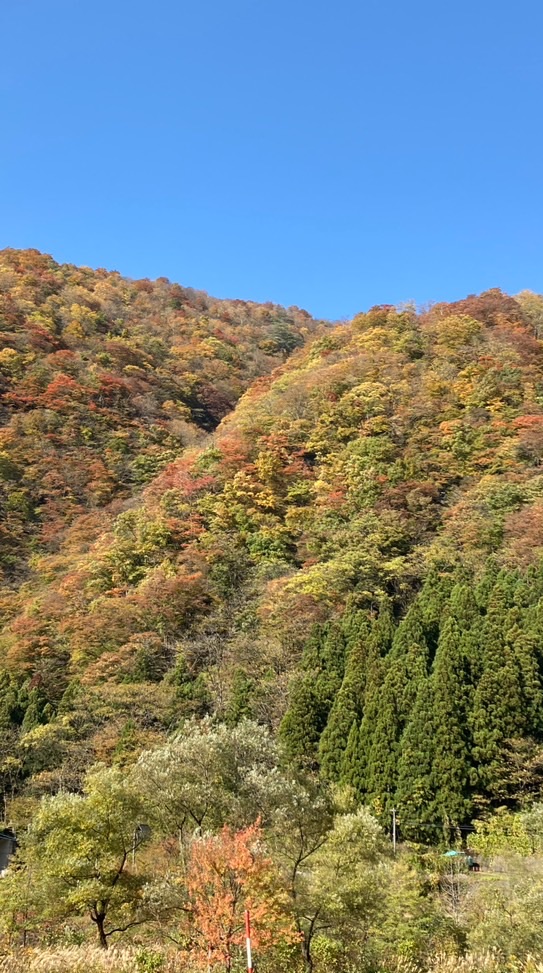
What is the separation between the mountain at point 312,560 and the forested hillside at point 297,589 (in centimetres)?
12

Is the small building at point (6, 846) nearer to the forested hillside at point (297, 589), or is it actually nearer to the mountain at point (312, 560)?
the forested hillside at point (297, 589)

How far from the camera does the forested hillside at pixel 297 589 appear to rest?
59.3 ft

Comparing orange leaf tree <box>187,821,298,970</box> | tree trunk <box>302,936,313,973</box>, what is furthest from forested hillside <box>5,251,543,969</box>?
orange leaf tree <box>187,821,298,970</box>

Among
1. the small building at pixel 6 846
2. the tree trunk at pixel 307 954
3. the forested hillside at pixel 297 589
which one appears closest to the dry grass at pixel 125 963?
the tree trunk at pixel 307 954

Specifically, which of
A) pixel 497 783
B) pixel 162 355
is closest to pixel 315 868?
pixel 497 783

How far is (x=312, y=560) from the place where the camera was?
30656 mm

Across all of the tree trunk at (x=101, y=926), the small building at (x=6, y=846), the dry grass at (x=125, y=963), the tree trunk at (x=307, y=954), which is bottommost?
the small building at (x=6, y=846)

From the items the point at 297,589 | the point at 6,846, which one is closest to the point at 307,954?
the point at 297,589

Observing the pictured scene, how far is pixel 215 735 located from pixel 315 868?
3711 mm

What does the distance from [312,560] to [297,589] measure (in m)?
2.95

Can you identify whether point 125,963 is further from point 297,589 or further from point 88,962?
point 297,589

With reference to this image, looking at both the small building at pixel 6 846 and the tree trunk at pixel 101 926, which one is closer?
the tree trunk at pixel 101 926

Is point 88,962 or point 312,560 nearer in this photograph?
point 88,962

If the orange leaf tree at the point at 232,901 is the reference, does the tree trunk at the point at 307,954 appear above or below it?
below
